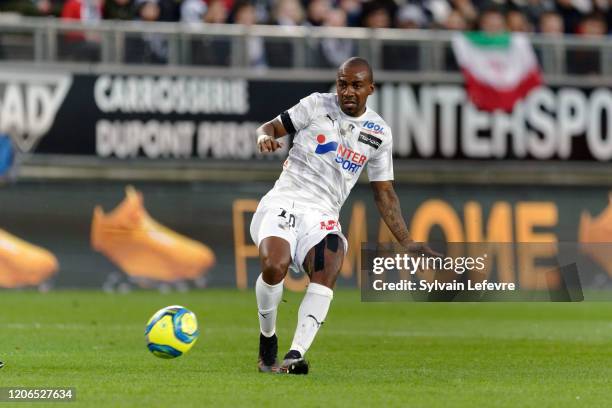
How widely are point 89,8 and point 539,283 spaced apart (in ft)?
38.8

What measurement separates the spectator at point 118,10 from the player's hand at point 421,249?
39.7ft

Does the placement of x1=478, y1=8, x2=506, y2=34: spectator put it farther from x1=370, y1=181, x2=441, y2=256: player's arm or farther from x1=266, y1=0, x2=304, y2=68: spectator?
x1=370, y1=181, x2=441, y2=256: player's arm

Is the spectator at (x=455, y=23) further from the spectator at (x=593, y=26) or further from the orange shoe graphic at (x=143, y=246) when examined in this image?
the orange shoe graphic at (x=143, y=246)

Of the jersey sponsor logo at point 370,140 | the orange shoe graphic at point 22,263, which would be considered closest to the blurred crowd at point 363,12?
the orange shoe graphic at point 22,263

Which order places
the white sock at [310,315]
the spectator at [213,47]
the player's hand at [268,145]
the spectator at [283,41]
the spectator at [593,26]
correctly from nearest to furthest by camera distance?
the player's hand at [268,145] → the white sock at [310,315] → the spectator at [213,47] → the spectator at [283,41] → the spectator at [593,26]

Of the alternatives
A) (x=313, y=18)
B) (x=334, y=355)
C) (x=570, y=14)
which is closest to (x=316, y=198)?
(x=334, y=355)

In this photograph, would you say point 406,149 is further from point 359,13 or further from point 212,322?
point 212,322

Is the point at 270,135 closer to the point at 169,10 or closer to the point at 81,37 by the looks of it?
the point at 81,37

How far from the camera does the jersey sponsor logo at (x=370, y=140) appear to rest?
1039 cm

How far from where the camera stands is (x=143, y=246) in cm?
2114

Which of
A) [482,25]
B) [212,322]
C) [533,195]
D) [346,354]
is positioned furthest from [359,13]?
[346,354]

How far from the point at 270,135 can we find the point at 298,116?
1.47 feet

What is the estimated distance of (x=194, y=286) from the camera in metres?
21.3

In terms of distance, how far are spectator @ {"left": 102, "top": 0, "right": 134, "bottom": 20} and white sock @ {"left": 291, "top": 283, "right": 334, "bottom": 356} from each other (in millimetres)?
12229
